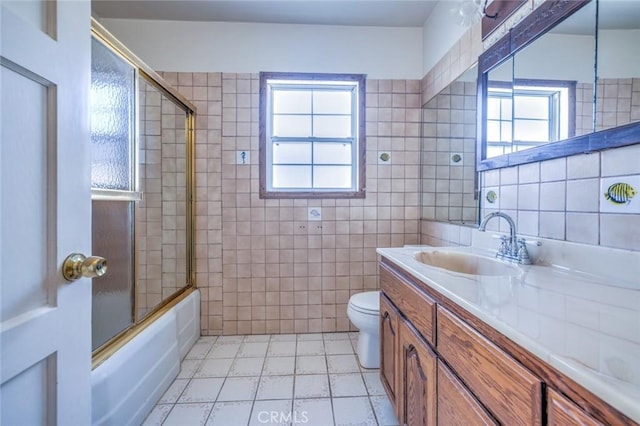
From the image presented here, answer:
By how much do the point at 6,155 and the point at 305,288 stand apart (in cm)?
198

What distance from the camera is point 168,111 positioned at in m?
2.00

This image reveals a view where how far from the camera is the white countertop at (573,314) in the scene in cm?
41

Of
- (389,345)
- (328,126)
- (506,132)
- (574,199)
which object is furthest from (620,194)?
(328,126)

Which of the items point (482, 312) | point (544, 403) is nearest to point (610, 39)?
point (482, 312)

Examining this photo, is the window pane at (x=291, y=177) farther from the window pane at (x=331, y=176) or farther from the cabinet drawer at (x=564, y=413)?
the cabinet drawer at (x=564, y=413)

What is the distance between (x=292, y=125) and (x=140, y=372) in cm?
190

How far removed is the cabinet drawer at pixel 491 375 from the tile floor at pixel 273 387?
87 centimetres

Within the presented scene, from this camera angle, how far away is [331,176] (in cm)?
240

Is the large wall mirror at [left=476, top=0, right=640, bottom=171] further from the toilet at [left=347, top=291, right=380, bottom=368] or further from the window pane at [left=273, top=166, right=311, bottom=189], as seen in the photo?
the window pane at [left=273, top=166, right=311, bottom=189]

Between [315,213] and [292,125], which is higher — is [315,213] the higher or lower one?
the lower one

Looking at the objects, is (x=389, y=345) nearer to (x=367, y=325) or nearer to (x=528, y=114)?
(x=367, y=325)

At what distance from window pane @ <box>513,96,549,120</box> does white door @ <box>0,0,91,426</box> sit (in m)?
1.55

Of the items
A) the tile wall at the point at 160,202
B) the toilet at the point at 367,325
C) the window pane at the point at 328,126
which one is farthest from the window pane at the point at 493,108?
the tile wall at the point at 160,202

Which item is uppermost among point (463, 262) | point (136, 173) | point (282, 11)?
point (282, 11)
